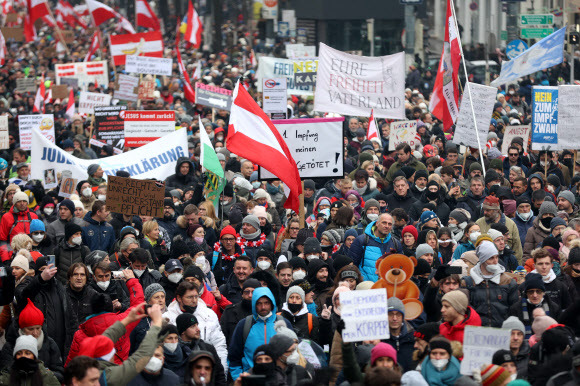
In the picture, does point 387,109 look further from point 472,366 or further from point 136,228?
point 472,366

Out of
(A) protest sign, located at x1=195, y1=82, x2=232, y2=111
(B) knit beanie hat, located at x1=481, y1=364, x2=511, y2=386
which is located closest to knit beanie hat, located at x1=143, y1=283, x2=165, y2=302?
(B) knit beanie hat, located at x1=481, y1=364, x2=511, y2=386

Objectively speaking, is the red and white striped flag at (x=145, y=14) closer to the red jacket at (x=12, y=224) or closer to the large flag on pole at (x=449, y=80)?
the large flag on pole at (x=449, y=80)

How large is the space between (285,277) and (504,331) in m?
2.64

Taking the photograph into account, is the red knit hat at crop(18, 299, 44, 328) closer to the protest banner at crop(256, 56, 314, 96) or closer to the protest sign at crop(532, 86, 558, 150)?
the protest sign at crop(532, 86, 558, 150)

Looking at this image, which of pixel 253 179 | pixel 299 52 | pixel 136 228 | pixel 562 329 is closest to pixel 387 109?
pixel 253 179

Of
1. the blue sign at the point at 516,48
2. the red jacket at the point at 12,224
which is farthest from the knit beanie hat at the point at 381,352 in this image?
the blue sign at the point at 516,48

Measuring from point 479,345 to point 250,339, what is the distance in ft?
5.59

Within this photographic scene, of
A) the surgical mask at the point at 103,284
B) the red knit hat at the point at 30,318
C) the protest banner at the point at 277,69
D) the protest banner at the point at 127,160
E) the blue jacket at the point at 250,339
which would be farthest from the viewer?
the protest banner at the point at 277,69

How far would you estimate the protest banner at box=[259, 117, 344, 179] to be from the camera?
1150 centimetres

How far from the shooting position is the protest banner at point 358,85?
15344 millimetres

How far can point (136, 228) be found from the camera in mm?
11023

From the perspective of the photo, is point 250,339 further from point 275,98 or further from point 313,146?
point 275,98

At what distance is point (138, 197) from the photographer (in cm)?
1116

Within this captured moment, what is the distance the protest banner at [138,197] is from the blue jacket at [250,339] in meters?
3.58
